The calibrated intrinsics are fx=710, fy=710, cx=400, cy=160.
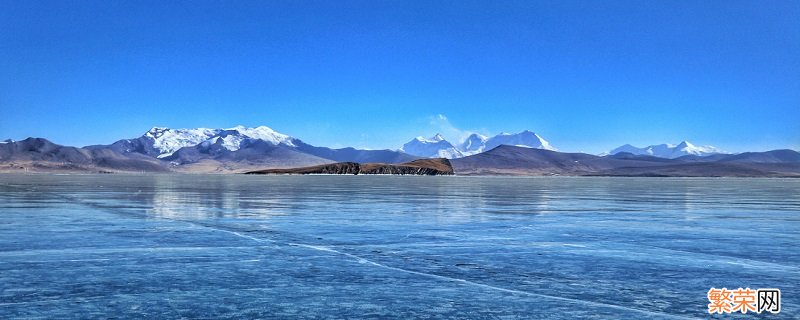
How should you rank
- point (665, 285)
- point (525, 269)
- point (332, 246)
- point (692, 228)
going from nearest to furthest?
point (665, 285)
point (525, 269)
point (332, 246)
point (692, 228)

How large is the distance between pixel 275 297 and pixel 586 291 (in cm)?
551

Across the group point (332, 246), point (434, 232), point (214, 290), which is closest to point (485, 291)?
point (214, 290)

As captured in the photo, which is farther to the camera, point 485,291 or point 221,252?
point 221,252

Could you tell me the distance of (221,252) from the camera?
18.1 m

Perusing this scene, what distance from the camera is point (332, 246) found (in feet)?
64.1

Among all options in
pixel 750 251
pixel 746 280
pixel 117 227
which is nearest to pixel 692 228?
pixel 750 251

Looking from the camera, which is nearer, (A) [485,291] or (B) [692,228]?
(A) [485,291]

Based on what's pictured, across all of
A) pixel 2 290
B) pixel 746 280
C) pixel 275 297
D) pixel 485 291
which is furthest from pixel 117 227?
pixel 746 280

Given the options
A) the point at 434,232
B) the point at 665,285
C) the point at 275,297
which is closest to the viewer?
the point at 275,297

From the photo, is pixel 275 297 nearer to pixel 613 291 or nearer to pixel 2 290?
pixel 2 290

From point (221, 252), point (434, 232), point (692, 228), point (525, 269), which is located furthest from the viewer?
point (692, 228)

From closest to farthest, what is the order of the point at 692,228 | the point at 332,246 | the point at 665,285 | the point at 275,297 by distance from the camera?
the point at 275,297
the point at 665,285
the point at 332,246
the point at 692,228

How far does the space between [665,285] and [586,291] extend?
180cm

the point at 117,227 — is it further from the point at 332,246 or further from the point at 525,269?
the point at 525,269
